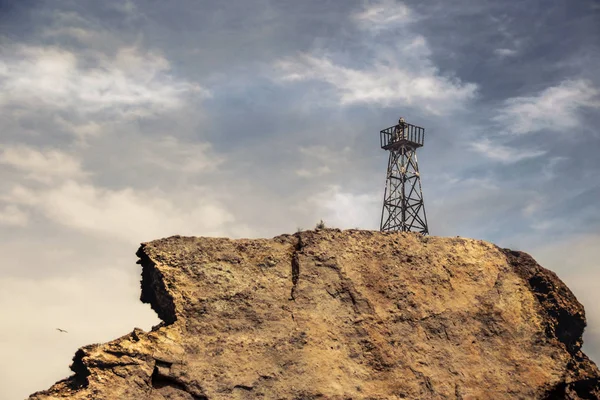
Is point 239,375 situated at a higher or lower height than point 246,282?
lower

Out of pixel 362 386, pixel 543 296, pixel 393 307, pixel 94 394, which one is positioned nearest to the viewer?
pixel 94 394

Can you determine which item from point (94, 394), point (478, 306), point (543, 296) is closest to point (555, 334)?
point (543, 296)

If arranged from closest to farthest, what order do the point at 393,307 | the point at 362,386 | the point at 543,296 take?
the point at 362,386 < the point at 393,307 < the point at 543,296

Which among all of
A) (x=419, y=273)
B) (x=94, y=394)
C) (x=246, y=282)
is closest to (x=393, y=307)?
(x=419, y=273)

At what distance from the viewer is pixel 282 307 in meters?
Result: 10.9

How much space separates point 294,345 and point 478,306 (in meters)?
3.39

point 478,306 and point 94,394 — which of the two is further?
point 478,306

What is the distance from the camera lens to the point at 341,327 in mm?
11008

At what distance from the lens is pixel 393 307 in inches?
450

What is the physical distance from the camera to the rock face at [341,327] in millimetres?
10078

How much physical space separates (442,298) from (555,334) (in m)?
2.13

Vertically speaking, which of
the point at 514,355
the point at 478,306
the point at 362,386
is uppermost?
the point at 478,306

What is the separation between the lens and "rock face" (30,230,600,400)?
10.1 m

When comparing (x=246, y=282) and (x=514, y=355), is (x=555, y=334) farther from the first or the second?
(x=246, y=282)
